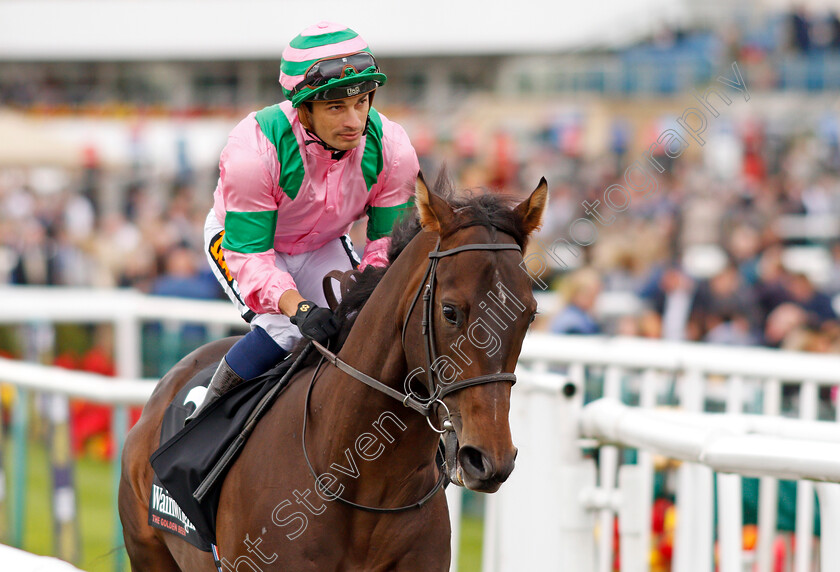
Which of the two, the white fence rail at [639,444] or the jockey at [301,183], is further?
the jockey at [301,183]

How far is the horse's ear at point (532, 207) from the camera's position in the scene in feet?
8.45

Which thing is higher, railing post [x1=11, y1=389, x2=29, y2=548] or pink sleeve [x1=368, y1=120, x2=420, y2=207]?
pink sleeve [x1=368, y1=120, x2=420, y2=207]

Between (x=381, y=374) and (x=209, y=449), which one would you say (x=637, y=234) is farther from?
(x=381, y=374)

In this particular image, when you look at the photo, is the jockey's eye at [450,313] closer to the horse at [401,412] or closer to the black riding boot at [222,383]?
the horse at [401,412]

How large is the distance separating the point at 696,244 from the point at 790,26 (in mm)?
12225

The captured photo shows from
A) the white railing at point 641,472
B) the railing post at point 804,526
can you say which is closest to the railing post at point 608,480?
the white railing at point 641,472

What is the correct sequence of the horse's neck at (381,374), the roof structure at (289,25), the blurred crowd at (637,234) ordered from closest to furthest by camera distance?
1. the horse's neck at (381,374)
2. the blurred crowd at (637,234)
3. the roof structure at (289,25)

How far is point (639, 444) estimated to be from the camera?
10.2ft

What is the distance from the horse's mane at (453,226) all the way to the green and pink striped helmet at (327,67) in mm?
357

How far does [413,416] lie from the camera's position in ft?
8.87

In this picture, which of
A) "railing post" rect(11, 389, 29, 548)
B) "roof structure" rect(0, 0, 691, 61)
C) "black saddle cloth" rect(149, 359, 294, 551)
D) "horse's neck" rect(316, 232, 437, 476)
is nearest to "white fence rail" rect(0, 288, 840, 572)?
"railing post" rect(11, 389, 29, 548)

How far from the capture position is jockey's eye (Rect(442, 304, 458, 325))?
2400 mm

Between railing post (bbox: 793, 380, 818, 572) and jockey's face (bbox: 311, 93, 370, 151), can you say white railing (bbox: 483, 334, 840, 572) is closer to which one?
railing post (bbox: 793, 380, 818, 572)

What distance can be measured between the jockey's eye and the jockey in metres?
0.57
